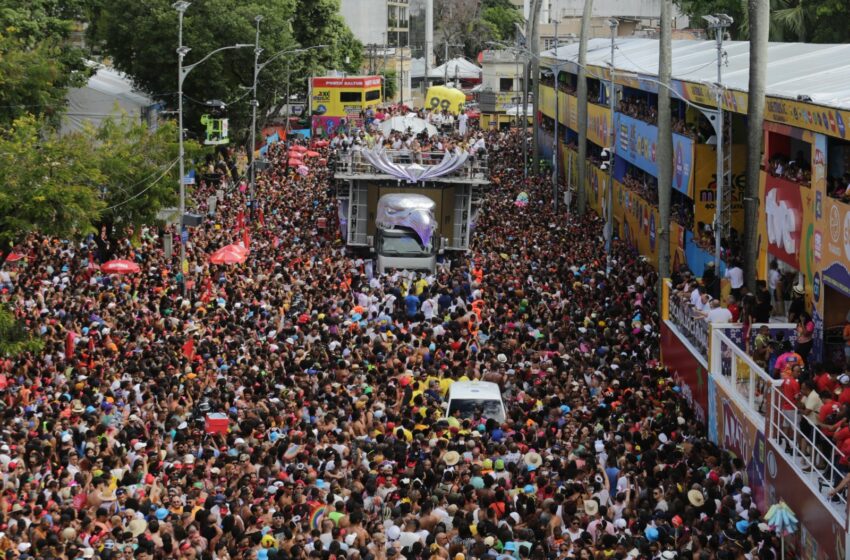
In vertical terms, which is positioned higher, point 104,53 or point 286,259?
point 104,53

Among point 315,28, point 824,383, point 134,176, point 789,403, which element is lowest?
point 789,403

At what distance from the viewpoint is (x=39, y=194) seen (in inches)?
1192

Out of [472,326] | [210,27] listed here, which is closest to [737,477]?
[472,326]

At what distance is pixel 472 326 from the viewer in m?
29.7

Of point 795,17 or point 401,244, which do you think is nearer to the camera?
point 401,244

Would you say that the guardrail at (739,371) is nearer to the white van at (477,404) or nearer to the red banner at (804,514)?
the red banner at (804,514)

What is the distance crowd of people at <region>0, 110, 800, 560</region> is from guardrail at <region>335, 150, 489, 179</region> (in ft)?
18.7

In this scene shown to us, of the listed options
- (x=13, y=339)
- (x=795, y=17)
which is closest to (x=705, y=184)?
(x=13, y=339)

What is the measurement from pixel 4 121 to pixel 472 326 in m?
17.8

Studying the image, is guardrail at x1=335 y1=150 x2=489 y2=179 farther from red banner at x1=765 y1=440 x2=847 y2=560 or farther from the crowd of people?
red banner at x1=765 y1=440 x2=847 y2=560

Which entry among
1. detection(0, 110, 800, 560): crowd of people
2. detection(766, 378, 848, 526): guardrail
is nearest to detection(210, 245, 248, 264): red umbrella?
detection(0, 110, 800, 560): crowd of people

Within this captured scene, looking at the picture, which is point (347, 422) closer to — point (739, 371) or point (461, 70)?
point (739, 371)

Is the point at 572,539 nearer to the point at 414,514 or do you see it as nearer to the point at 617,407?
the point at 414,514

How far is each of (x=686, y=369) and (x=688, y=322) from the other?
2.67 ft
